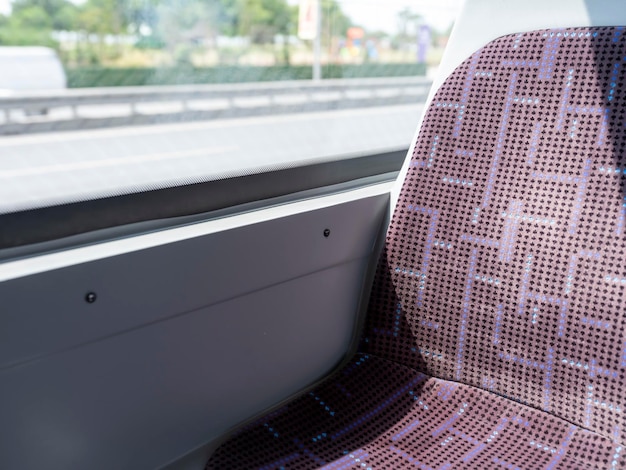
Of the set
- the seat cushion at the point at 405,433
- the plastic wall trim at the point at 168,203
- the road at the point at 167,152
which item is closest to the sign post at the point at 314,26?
the road at the point at 167,152

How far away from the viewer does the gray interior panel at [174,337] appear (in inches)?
34.0

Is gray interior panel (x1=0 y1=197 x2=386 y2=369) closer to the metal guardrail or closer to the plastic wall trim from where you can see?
the plastic wall trim

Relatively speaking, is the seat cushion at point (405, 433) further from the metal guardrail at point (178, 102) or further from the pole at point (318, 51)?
the pole at point (318, 51)

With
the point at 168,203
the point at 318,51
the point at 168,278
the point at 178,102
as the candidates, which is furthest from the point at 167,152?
the point at 318,51

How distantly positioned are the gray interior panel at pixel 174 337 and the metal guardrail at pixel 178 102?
0.35 meters

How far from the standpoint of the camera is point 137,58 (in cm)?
116

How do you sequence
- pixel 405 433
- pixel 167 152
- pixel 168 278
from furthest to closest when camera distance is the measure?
pixel 167 152 < pixel 405 433 < pixel 168 278

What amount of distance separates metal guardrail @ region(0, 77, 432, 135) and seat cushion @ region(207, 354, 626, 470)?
0.64 metres

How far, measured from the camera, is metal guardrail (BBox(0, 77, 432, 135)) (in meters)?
1.06

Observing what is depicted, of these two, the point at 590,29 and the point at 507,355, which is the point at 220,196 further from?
the point at 590,29

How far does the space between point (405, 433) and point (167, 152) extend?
728 millimetres

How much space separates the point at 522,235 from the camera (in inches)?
44.1

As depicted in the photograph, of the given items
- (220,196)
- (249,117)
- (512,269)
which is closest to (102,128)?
(220,196)

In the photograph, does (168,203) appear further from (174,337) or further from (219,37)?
(219,37)
